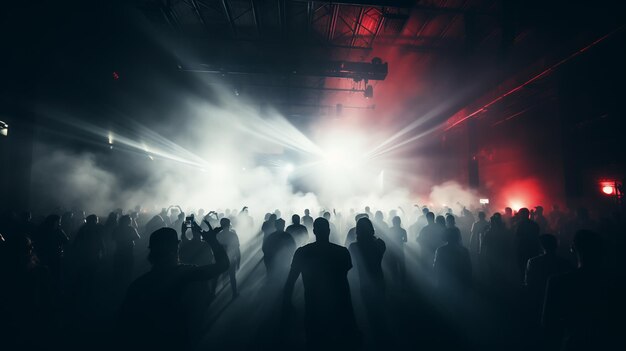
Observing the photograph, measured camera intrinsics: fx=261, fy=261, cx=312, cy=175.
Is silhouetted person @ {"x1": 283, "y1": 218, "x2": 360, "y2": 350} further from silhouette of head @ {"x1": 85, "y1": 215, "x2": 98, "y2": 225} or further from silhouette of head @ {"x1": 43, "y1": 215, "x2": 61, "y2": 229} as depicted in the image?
silhouette of head @ {"x1": 85, "y1": 215, "x2": 98, "y2": 225}

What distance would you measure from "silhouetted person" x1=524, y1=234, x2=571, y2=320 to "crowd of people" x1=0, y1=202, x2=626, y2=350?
0.04 ft

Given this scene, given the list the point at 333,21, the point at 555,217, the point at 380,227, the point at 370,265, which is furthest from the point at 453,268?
the point at 333,21

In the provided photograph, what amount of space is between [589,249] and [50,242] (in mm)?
7903

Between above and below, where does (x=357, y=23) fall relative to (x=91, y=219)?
above

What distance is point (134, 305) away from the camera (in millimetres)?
1791

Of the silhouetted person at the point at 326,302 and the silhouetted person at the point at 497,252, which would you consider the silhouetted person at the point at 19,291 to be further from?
the silhouetted person at the point at 497,252

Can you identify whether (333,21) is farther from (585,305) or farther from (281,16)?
(585,305)

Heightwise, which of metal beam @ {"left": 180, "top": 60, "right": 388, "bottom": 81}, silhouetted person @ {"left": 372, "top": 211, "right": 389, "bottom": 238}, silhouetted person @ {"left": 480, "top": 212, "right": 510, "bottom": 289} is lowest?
silhouetted person @ {"left": 480, "top": 212, "right": 510, "bottom": 289}

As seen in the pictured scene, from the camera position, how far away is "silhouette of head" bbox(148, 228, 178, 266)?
1901 mm

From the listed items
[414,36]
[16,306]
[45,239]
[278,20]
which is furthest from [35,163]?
[414,36]

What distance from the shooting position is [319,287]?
2.37 metres

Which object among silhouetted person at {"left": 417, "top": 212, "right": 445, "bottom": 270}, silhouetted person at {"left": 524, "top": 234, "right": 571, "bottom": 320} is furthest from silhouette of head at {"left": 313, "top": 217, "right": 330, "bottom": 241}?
silhouetted person at {"left": 417, "top": 212, "right": 445, "bottom": 270}

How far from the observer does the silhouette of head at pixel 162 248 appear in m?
1.90

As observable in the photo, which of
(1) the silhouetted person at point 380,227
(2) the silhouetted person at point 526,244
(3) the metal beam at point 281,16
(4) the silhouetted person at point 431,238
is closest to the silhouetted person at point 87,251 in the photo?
(1) the silhouetted person at point 380,227
